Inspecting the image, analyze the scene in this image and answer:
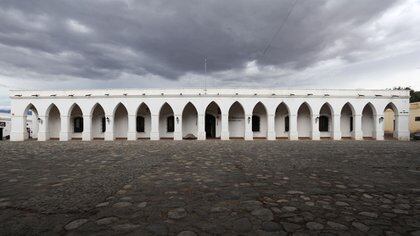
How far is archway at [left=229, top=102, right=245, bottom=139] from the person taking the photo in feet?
89.8

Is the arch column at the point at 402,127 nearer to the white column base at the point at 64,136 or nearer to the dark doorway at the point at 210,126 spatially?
the dark doorway at the point at 210,126

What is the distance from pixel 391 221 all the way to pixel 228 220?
2.28 metres

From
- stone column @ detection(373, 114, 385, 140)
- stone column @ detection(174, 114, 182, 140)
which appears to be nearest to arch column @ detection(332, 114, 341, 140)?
stone column @ detection(373, 114, 385, 140)

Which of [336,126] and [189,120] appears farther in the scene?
[189,120]

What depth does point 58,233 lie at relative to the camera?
3203 mm

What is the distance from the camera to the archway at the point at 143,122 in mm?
27281

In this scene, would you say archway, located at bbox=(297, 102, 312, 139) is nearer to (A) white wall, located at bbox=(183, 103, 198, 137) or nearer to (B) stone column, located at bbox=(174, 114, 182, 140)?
(A) white wall, located at bbox=(183, 103, 198, 137)

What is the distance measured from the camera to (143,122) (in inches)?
1091

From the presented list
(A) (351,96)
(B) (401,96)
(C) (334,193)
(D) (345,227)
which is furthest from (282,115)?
(D) (345,227)

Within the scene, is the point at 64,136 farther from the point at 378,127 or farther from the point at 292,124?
the point at 378,127

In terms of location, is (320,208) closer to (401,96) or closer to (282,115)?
(282,115)

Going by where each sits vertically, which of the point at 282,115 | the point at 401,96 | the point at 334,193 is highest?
the point at 401,96

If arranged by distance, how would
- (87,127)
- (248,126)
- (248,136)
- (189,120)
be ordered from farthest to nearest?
(189,120), (87,127), (248,126), (248,136)

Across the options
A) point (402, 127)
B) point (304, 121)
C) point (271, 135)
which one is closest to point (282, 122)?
point (304, 121)
